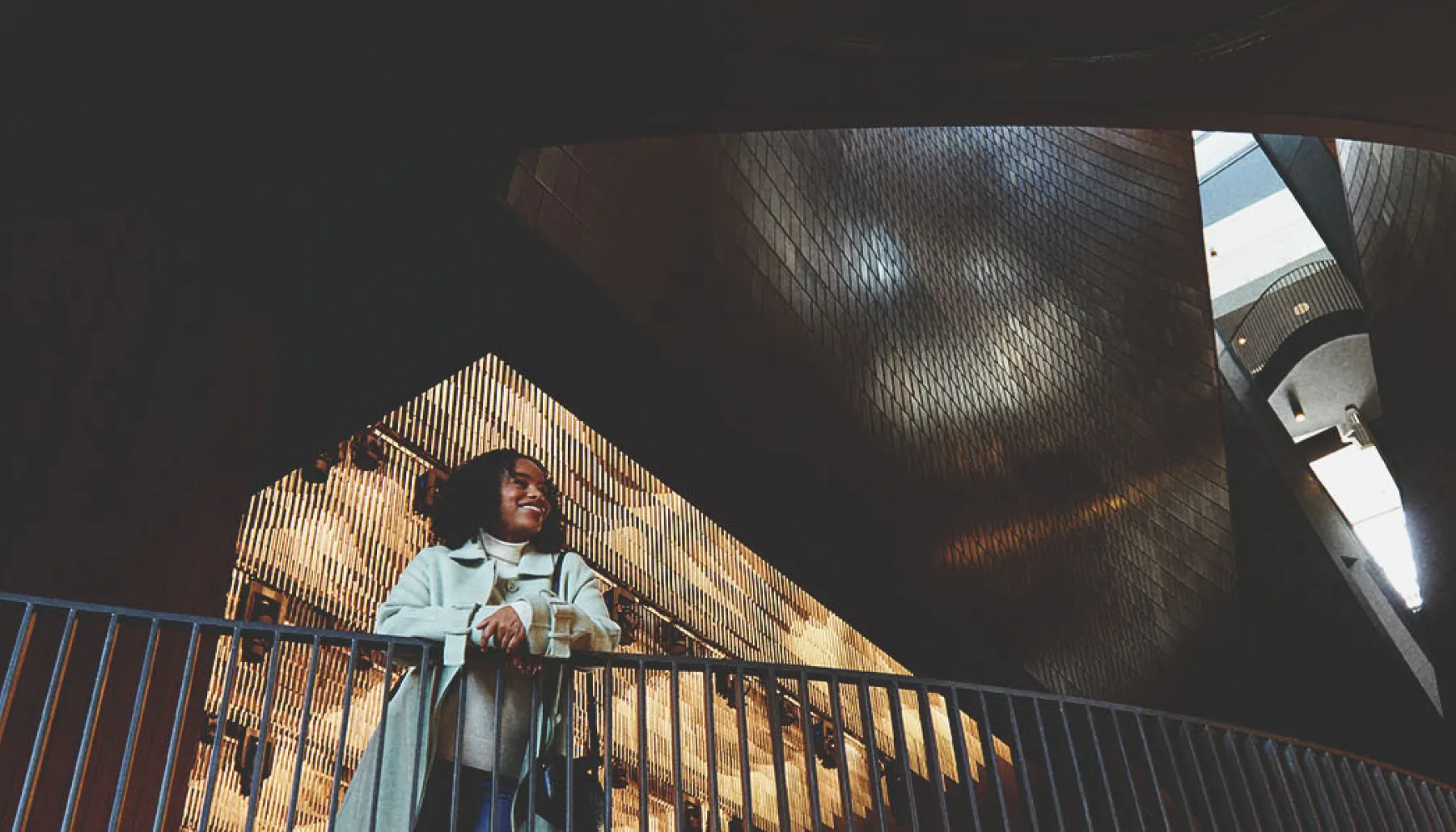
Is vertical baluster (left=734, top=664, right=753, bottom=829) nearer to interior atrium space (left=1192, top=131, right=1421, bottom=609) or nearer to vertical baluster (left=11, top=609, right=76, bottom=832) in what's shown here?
vertical baluster (left=11, top=609, right=76, bottom=832)

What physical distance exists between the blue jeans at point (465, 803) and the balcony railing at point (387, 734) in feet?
0.25

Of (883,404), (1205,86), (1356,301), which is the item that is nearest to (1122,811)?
(883,404)

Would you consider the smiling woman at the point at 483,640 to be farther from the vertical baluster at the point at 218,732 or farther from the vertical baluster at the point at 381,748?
the vertical baluster at the point at 218,732

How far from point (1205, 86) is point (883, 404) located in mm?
4918

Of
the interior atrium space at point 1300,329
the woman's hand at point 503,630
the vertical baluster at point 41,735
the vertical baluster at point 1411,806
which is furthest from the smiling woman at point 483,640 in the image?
the interior atrium space at point 1300,329

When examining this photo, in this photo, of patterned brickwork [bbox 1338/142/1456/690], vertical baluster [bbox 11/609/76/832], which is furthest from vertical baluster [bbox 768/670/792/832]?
patterned brickwork [bbox 1338/142/1456/690]

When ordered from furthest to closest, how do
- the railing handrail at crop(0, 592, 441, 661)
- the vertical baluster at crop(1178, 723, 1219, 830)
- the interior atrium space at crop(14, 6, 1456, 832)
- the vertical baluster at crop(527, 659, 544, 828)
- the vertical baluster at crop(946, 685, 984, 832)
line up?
the vertical baluster at crop(1178, 723, 1219, 830), the vertical baluster at crop(946, 685, 984, 832), the interior atrium space at crop(14, 6, 1456, 832), the railing handrail at crop(0, 592, 441, 661), the vertical baluster at crop(527, 659, 544, 828)

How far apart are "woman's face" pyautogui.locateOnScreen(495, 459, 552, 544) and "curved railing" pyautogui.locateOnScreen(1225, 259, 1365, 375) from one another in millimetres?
19723

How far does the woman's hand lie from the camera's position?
379 cm

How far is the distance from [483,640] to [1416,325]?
1277cm

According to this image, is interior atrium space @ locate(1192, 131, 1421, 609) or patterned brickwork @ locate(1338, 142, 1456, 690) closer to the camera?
patterned brickwork @ locate(1338, 142, 1456, 690)

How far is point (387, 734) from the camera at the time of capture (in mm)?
3949

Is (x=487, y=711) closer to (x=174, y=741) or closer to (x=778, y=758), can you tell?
(x=174, y=741)

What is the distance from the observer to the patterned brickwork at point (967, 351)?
337 inches
